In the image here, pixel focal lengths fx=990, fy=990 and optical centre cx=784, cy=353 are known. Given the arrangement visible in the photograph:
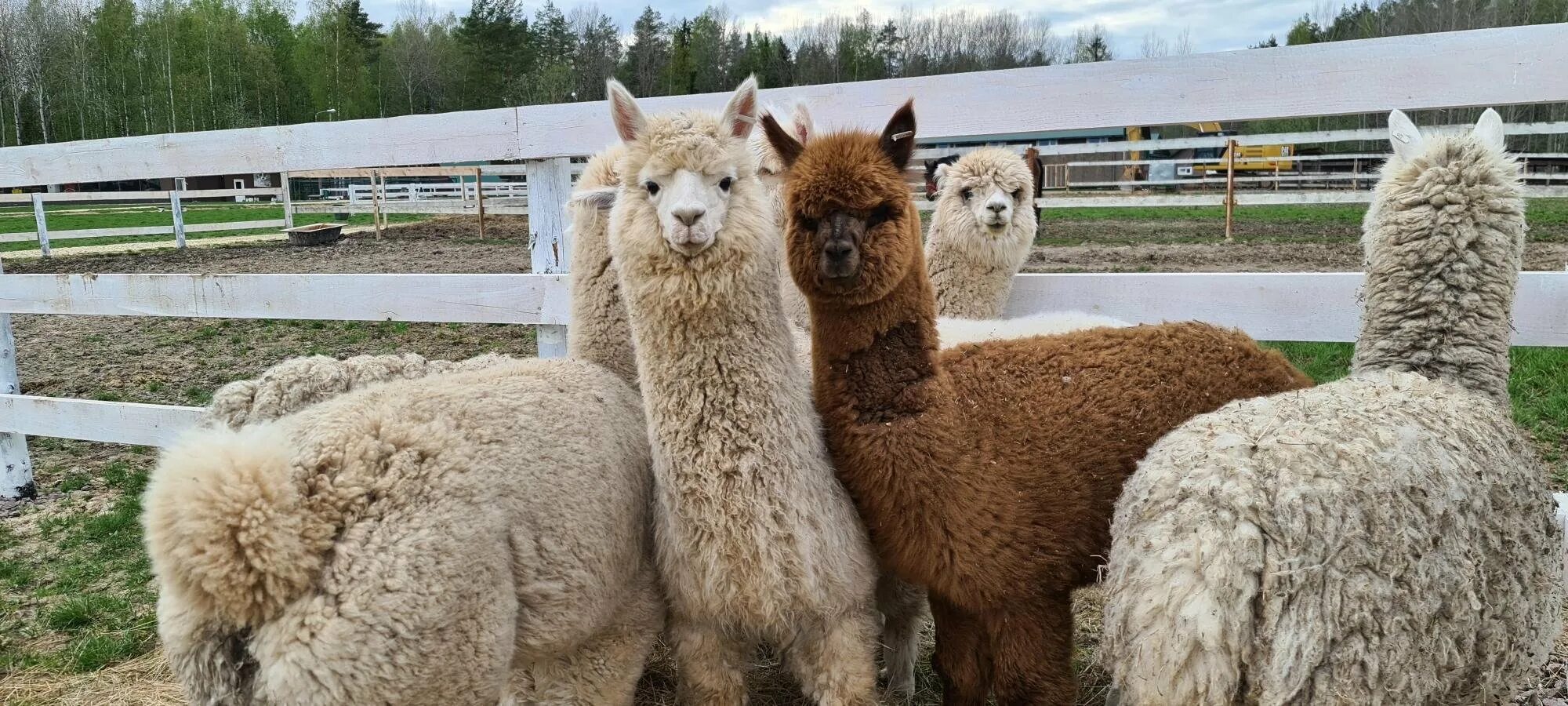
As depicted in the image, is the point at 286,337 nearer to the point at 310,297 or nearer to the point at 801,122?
the point at 310,297

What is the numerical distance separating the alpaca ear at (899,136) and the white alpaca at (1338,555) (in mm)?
1098

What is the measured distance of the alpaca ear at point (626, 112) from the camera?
2.97 metres

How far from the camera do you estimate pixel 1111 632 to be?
231 cm

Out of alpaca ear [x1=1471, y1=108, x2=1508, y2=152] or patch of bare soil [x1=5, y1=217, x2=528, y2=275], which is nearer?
alpaca ear [x1=1471, y1=108, x2=1508, y2=152]

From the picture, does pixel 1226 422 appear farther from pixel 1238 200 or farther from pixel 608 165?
pixel 1238 200

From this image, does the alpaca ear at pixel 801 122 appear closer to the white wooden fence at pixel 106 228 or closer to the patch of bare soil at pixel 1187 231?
the patch of bare soil at pixel 1187 231

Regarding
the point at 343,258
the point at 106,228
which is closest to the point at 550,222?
the point at 343,258

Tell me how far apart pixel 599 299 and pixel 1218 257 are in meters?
10.1

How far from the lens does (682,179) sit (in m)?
2.83

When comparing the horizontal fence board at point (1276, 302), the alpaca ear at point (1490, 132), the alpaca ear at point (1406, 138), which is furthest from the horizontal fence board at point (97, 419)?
the alpaca ear at point (1490, 132)

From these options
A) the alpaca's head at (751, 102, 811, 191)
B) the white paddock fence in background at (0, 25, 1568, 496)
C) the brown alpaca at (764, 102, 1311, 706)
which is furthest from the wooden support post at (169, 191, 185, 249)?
the brown alpaca at (764, 102, 1311, 706)

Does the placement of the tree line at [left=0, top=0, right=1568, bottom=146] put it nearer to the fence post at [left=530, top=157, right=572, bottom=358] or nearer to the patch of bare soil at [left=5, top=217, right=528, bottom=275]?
the patch of bare soil at [left=5, top=217, right=528, bottom=275]

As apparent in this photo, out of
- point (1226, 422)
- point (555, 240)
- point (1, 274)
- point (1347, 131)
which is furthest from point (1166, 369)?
point (1347, 131)

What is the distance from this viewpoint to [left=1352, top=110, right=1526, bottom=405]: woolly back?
299 centimetres
